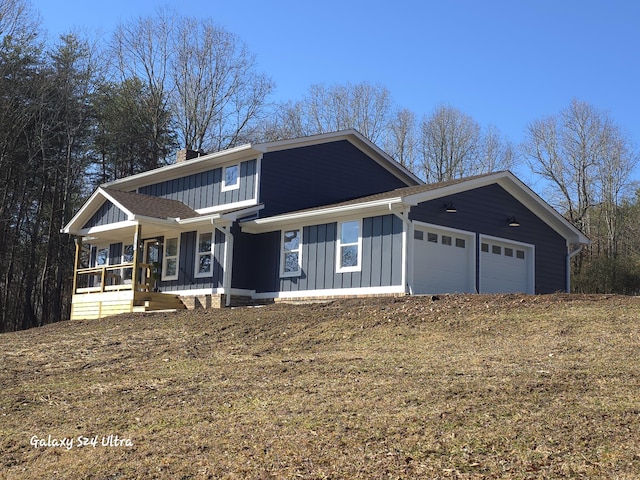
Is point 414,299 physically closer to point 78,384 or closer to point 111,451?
point 78,384

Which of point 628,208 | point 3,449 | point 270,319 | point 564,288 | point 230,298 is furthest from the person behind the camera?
point 628,208

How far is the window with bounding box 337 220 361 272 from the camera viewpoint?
1762 centimetres

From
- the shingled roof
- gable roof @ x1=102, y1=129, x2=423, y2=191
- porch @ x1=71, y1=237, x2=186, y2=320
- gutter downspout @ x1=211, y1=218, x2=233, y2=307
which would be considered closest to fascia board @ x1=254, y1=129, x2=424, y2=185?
gable roof @ x1=102, y1=129, x2=423, y2=191

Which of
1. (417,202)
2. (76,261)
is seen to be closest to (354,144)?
(417,202)

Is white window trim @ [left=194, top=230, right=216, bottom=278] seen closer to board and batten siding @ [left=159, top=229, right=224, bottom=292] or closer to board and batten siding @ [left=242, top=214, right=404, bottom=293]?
board and batten siding @ [left=159, top=229, right=224, bottom=292]

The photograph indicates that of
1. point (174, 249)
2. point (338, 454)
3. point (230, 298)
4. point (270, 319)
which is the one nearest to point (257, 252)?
point (230, 298)

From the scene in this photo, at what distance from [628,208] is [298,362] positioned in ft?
94.5

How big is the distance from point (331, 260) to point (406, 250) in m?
2.32

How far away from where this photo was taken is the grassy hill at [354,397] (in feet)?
19.7

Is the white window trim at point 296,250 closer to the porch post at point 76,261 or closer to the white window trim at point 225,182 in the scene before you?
the white window trim at point 225,182

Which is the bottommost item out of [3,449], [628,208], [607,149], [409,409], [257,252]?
[3,449]

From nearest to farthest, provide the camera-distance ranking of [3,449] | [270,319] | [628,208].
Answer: [3,449], [270,319], [628,208]

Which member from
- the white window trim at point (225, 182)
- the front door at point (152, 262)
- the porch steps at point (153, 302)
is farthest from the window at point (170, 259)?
the white window trim at point (225, 182)

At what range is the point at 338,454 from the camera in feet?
20.2
